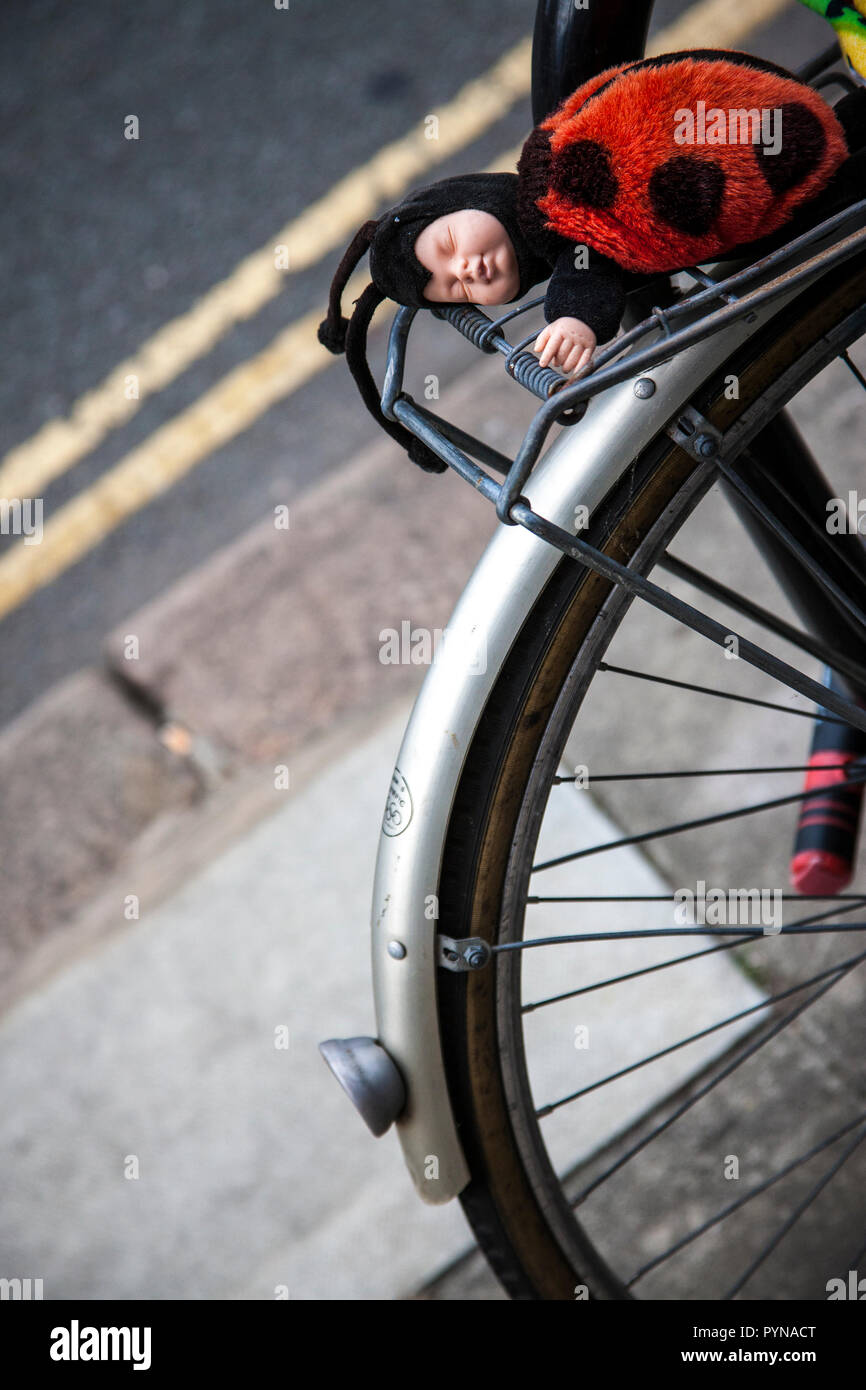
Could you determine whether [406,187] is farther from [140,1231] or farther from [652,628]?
[140,1231]

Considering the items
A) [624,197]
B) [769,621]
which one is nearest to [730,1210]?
[769,621]

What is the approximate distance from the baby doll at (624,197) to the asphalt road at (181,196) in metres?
2.03

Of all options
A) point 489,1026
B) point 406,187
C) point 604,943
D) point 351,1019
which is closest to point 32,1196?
point 351,1019

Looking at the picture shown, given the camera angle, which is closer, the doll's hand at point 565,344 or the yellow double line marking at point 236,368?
the doll's hand at point 565,344

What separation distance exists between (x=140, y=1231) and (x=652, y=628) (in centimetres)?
149

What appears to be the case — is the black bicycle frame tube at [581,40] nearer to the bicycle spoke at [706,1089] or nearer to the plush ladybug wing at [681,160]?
the plush ladybug wing at [681,160]

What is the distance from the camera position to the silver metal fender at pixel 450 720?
3.77 ft

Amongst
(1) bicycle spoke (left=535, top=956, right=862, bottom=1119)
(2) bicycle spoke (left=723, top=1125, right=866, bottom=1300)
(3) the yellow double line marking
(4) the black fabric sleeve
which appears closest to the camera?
(4) the black fabric sleeve

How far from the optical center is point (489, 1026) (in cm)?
132

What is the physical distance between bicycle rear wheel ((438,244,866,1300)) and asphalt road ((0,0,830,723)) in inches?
70.7

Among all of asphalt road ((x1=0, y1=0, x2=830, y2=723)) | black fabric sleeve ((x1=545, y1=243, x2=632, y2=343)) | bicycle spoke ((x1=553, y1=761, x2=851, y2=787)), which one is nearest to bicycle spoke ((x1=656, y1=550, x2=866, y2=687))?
bicycle spoke ((x1=553, y1=761, x2=851, y2=787))

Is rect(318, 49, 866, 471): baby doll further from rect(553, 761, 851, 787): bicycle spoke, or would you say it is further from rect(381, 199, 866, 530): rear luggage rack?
rect(553, 761, 851, 787): bicycle spoke

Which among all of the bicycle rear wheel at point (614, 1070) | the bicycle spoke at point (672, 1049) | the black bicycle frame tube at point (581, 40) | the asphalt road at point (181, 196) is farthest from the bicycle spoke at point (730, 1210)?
the asphalt road at point (181, 196)

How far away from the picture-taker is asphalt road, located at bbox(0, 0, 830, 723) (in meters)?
3.16
